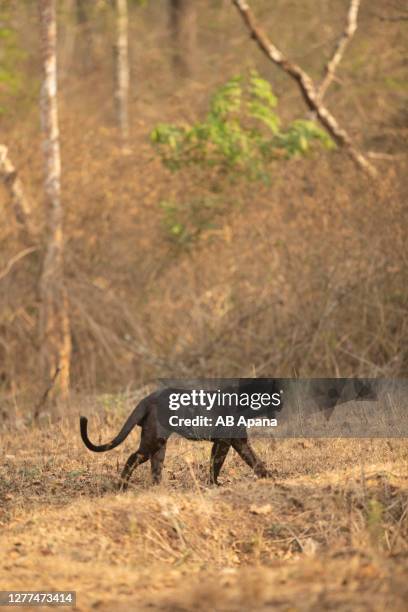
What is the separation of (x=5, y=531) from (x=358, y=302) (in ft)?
22.3

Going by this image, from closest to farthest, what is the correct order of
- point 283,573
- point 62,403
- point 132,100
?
point 283,573, point 62,403, point 132,100

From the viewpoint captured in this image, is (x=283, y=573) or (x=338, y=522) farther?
(x=338, y=522)

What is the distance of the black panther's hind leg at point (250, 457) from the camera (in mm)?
6625

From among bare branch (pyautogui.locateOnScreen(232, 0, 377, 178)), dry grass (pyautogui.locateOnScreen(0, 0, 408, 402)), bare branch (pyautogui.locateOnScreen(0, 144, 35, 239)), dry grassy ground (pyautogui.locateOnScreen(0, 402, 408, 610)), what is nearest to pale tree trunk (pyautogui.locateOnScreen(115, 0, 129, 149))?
dry grass (pyautogui.locateOnScreen(0, 0, 408, 402))

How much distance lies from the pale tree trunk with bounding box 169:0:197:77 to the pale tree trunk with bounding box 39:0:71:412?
8196mm

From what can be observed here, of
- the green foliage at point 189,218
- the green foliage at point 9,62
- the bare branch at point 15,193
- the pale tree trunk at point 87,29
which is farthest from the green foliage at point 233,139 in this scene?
the pale tree trunk at point 87,29

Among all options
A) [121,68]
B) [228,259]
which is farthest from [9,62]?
[228,259]

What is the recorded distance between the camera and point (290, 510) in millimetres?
6031

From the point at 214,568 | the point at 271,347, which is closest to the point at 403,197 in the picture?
the point at 271,347

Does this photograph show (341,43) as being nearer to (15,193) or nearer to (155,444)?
(15,193)

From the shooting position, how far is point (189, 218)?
1412cm

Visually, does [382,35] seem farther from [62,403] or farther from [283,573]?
[283,573]

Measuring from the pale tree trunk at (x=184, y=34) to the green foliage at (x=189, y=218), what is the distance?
702 cm

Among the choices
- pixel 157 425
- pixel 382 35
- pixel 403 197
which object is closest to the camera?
pixel 157 425
